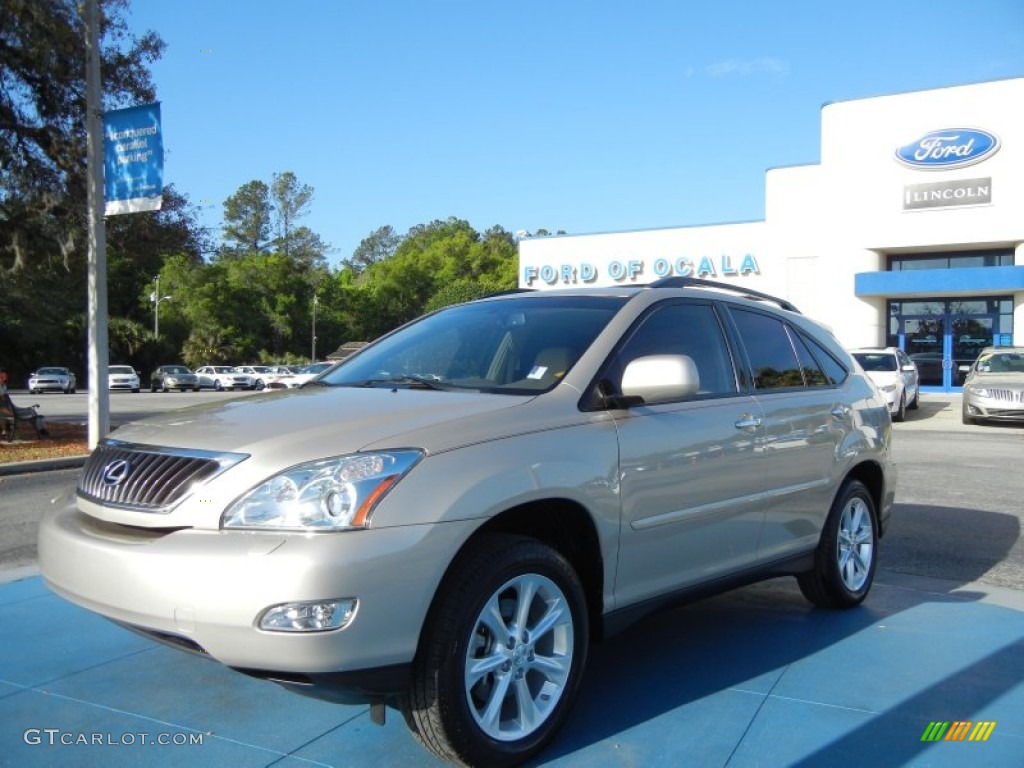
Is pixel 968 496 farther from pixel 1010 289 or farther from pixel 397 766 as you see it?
pixel 1010 289

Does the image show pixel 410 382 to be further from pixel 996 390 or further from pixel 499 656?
pixel 996 390

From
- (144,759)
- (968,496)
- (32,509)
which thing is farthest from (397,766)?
(968,496)

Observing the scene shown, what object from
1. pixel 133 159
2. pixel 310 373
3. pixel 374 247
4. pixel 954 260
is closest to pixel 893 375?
pixel 954 260

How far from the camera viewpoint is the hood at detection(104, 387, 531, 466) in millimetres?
2955

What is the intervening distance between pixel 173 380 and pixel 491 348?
4563 centimetres

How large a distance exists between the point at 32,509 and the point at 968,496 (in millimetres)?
9339

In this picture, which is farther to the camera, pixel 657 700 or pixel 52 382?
pixel 52 382

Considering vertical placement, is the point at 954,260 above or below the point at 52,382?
above

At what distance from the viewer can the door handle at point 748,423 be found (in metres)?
4.20

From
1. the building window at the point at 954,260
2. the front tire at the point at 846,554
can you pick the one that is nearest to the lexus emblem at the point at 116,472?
the front tire at the point at 846,554

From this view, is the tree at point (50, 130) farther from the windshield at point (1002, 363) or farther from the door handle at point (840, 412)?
the windshield at point (1002, 363)

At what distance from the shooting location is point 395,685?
279cm

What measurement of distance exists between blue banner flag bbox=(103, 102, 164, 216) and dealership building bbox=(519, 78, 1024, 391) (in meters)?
22.8

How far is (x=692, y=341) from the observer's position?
4332mm
